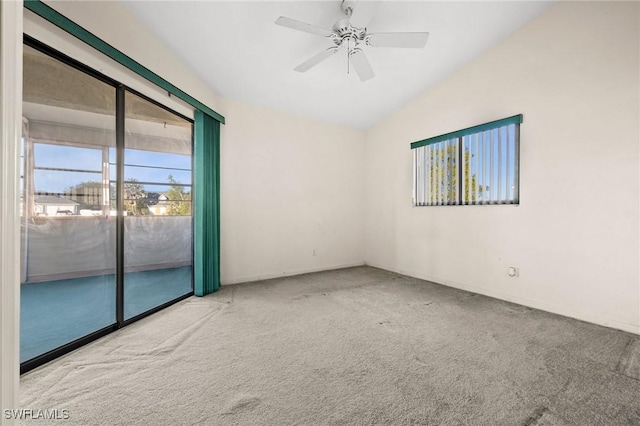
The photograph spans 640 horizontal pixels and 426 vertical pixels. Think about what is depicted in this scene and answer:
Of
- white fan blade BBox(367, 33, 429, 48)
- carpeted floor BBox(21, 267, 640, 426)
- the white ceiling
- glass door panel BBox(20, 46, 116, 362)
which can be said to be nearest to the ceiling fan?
white fan blade BBox(367, 33, 429, 48)

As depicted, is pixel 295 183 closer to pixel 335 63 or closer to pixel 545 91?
pixel 335 63

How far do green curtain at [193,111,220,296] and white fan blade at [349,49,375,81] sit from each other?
6.47 feet

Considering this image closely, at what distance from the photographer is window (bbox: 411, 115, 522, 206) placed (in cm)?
317

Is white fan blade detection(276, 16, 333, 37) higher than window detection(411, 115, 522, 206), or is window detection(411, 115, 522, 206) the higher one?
white fan blade detection(276, 16, 333, 37)

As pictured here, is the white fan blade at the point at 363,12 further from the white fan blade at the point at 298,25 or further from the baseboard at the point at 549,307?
the baseboard at the point at 549,307

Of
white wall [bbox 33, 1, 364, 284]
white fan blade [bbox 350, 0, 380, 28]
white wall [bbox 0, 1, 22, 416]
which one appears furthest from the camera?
white wall [bbox 33, 1, 364, 284]

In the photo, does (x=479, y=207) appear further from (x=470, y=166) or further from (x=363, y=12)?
(x=363, y=12)

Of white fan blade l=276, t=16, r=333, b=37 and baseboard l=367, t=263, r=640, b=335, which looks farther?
baseboard l=367, t=263, r=640, b=335

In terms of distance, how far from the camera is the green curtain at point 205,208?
335cm

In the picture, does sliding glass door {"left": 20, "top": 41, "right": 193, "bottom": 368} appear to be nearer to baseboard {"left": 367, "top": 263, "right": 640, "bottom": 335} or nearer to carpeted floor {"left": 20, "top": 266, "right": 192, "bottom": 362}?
carpeted floor {"left": 20, "top": 266, "right": 192, "bottom": 362}

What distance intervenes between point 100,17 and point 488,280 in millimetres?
4692

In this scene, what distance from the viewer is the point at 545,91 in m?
2.87

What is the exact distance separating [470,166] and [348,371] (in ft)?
10.1

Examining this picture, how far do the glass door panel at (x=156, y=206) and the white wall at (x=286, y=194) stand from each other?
1.75 ft
